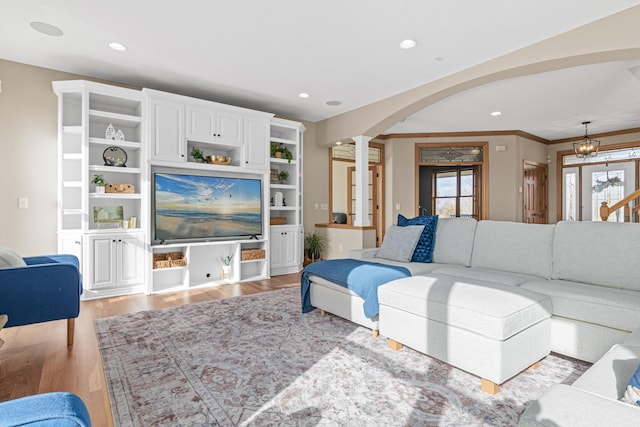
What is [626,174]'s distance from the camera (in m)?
7.28

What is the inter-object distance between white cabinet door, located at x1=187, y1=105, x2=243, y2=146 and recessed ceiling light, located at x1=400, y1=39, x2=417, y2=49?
2.50m

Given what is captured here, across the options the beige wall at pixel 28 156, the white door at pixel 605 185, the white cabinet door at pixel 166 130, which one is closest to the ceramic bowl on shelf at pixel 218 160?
the white cabinet door at pixel 166 130

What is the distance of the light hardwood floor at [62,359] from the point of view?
1.98 m

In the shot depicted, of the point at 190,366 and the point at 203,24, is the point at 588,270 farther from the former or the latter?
the point at 203,24

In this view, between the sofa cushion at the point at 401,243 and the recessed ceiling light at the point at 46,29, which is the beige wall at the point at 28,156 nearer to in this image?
the recessed ceiling light at the point at 46,29

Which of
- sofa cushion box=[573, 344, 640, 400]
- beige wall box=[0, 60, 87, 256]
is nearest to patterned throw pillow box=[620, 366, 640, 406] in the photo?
sofa cushion box=[573, 344, 640, 400]

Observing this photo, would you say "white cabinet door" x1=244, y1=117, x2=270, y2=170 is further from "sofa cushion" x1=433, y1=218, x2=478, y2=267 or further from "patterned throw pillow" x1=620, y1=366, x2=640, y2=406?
"patterned throw pillow" x1=620, y1=366, x2=640, y2=406

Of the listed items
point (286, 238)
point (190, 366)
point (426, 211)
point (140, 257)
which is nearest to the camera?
point (190, 366)

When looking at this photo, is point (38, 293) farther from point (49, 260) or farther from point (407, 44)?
point (407, 44)

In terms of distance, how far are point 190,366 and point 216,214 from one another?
2786mm

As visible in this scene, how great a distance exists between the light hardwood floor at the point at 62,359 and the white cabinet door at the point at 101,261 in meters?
0.23

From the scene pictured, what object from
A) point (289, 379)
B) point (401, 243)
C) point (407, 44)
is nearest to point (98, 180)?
point (289, 379)

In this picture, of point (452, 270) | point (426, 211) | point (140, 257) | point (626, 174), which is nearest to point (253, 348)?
point (452, 270)

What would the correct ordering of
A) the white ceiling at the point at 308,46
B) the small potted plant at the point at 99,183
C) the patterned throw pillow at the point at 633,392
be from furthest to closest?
the small potted plant at the point at 99,183 < the white ceiling at the point at 308,46 < the patterned throw pillow at the point at 633,392
